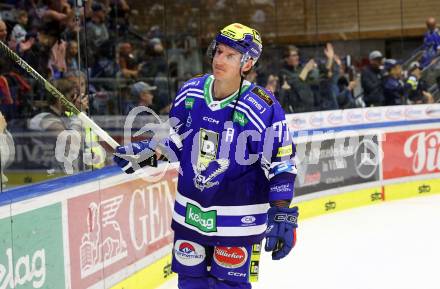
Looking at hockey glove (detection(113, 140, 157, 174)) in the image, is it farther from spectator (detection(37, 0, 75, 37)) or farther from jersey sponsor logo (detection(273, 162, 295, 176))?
spectator (detection(37, 0, 75, 37))

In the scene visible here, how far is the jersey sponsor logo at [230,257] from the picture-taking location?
128 inches

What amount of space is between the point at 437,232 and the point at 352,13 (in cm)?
487

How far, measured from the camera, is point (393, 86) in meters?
10.1

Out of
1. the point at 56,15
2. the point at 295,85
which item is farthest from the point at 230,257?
→ the point at 295,85

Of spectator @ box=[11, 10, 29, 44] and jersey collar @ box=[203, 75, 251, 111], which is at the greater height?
spectator @ box=[11, 10, 29, 44]

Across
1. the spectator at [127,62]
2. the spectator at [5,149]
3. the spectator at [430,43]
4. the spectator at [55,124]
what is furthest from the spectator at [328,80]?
the spectator at [5,149]

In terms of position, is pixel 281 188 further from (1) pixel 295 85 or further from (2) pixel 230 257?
(1) pixel 295 85

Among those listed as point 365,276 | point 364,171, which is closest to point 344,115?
point 364,171

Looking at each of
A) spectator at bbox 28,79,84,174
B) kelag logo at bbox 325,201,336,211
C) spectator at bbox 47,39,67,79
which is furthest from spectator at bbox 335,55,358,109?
spectator at bbox 28,79,84,174

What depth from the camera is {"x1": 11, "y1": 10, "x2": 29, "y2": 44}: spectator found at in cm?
558

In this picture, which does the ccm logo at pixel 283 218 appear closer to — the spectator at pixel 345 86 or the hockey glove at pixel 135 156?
the hockey glove at pixel 135 156

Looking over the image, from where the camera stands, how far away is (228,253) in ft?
10.7

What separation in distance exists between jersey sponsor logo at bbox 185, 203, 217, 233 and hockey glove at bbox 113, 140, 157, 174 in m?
0.32

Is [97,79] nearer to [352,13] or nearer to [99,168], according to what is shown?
[99,168]
